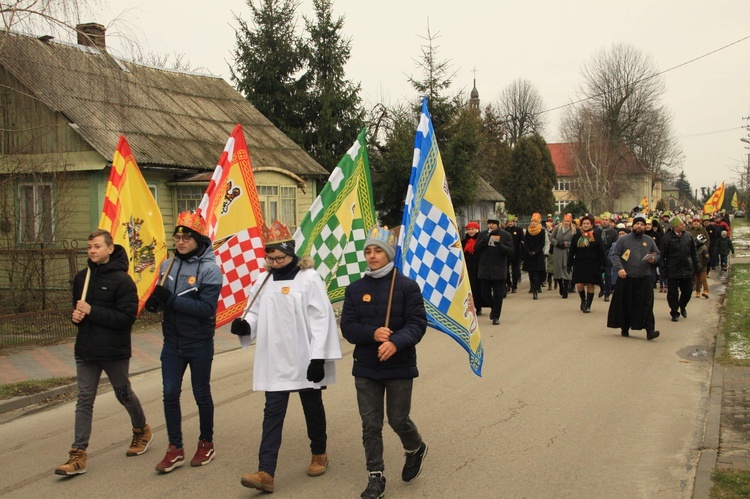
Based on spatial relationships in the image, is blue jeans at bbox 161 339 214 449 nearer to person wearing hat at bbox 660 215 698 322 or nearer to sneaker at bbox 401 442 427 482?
sneaker at bbox 401 442 427 482

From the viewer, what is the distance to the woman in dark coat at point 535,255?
18.8 metres

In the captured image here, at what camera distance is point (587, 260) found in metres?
15.7

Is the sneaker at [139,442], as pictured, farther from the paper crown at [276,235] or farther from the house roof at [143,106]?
the house roof at [143,106]

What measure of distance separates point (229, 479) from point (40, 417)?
3495mm

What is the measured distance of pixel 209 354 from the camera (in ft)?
20.4

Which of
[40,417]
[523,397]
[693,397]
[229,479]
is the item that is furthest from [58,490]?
[693,397]

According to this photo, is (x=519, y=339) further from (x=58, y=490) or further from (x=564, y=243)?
(x=58, y=490)

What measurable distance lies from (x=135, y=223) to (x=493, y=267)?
8435mm

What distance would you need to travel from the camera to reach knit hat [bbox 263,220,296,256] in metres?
5.71

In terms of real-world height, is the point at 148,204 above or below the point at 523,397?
above

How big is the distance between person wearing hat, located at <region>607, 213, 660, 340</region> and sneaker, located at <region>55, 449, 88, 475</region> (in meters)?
8.82

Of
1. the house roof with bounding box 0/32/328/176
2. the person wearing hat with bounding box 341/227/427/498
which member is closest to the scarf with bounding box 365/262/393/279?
the person wearing hat with bounding box 341/227/427/498

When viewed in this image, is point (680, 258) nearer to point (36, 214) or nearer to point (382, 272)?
point (382, 272)

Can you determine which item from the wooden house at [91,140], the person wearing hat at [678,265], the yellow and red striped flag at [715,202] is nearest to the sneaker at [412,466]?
the wooden house at [91,140]
